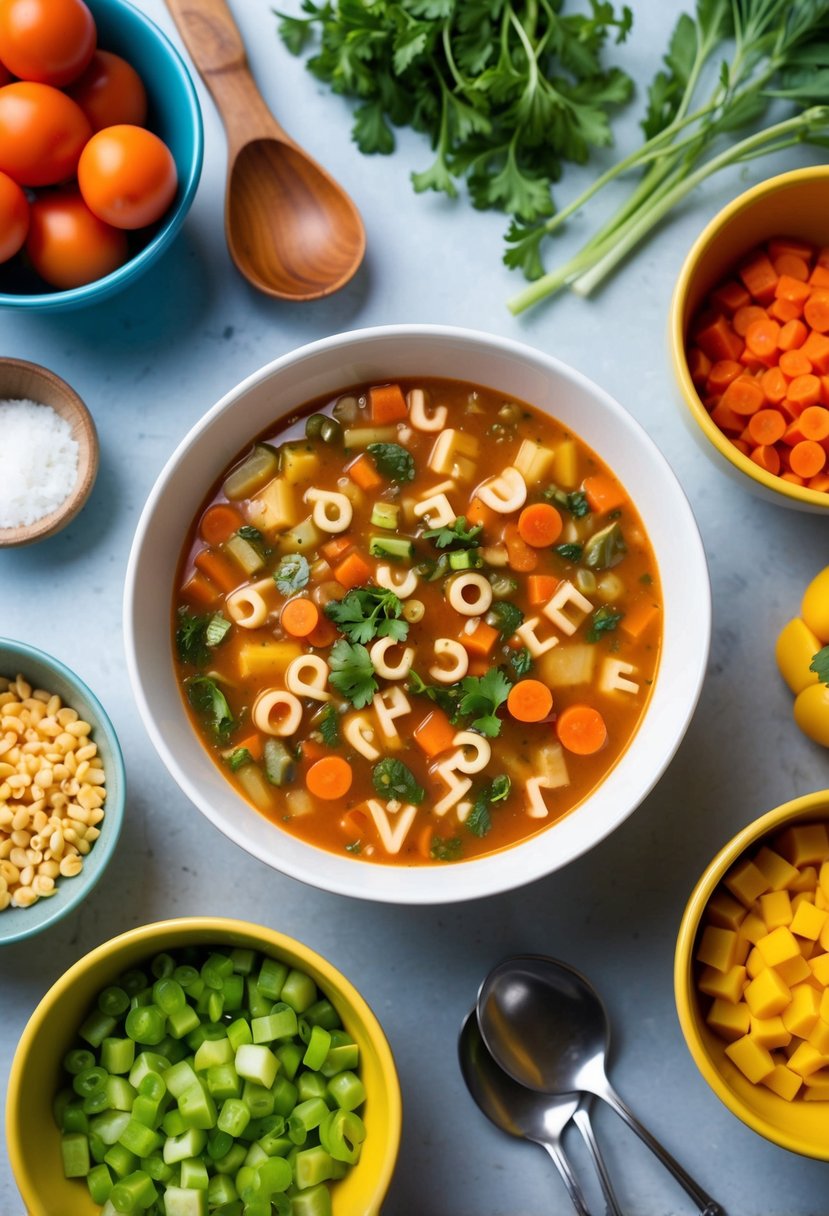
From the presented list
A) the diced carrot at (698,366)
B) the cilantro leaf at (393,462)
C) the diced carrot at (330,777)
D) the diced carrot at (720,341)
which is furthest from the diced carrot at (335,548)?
the diced carrot at (720,341)

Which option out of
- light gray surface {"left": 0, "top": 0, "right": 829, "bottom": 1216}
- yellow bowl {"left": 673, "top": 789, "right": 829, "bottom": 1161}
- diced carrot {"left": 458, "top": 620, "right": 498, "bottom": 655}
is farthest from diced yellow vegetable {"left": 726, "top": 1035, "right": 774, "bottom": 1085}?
diced carrot {"left": 458, "top": 620, "right": 498, "bottom": 655}

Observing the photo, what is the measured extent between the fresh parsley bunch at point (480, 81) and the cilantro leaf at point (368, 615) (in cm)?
149

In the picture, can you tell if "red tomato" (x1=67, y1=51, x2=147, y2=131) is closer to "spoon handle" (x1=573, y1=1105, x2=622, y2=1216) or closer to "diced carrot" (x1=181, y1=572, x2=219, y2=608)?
"diced carrot" (x1=181, y1=572, x2=219, y2=608)

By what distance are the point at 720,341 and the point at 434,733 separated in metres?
1.67

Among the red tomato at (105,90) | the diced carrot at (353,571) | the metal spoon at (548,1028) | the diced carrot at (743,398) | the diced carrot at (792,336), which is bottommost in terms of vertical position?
the metal spoon at (548,1028)

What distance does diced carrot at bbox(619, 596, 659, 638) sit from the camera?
3.51 m

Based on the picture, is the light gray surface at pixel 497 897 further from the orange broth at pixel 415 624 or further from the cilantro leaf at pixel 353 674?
the cilantro leaf at pixel 353 674

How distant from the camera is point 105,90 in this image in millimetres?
3641

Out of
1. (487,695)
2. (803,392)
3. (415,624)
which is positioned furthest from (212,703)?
(803,392)

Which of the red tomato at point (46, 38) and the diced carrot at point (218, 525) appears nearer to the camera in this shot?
the red tomato at point (46, 38)

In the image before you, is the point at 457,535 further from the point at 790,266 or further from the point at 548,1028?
the point at 548,1028

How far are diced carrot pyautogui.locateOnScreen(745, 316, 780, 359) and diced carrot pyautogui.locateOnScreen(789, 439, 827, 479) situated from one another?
1.15 feet

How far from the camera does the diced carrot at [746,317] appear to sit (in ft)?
12.4

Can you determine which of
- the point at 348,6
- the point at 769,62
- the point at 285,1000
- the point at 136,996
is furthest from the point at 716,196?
the point at 136,996
